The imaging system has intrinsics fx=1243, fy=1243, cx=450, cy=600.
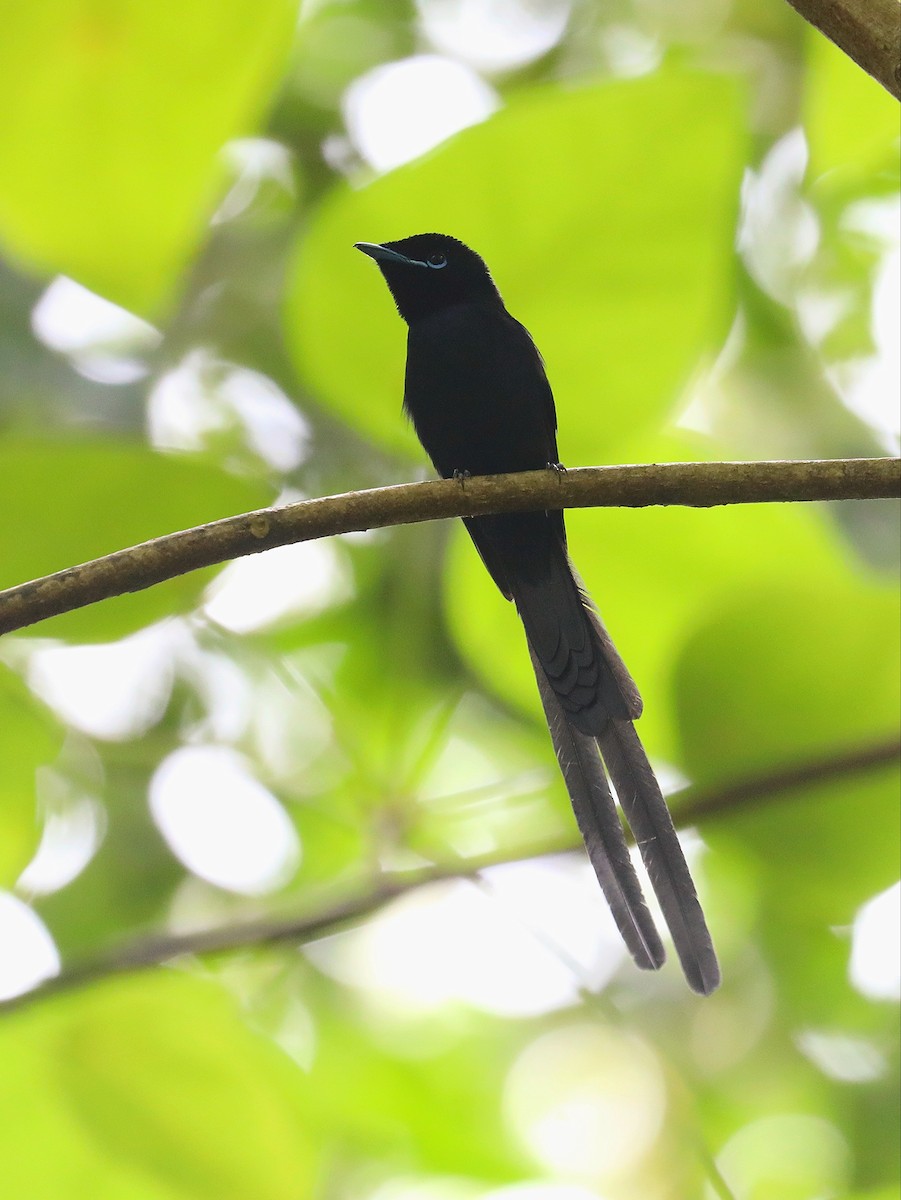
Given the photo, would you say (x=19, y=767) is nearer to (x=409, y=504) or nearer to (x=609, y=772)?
(x=409, y=504)

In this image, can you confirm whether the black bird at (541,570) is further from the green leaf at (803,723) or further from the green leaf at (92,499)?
the green leaf at (92,499)

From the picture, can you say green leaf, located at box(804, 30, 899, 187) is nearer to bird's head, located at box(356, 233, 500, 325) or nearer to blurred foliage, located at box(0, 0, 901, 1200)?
blurred foliage, located at box(0, 0, 901, 1200)

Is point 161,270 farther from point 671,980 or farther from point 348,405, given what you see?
point 671,980

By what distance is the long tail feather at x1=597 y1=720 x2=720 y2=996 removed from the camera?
1.40 m

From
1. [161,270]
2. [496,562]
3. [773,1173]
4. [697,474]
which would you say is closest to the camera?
[697,474]

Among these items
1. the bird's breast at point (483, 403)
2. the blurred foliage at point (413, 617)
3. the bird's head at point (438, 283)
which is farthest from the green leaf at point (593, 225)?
the bird's head at point (438, 283)

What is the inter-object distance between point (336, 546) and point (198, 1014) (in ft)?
4.32

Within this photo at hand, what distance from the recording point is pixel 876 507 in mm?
2627

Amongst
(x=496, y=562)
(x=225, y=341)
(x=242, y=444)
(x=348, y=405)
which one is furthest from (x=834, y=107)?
(x=225, y=341)

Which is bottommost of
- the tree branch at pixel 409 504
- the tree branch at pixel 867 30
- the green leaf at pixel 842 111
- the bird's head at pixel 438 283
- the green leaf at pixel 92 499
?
the bird's head at pixel 438 283

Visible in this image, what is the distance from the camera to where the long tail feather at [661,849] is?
4.61 feet

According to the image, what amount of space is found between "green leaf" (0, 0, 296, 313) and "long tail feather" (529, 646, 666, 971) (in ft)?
2.32

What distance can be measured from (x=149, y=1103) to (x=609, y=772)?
2.30ft

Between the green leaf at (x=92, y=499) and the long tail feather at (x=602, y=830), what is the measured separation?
509 millimetres
